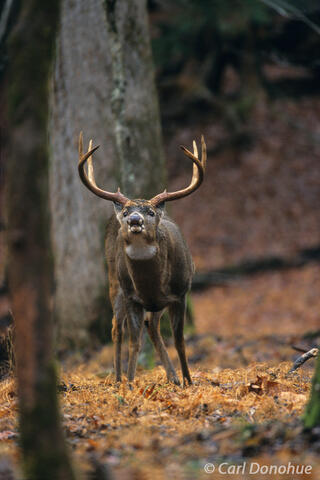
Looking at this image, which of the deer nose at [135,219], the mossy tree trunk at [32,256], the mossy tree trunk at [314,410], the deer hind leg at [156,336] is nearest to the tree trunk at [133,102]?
the deer hind leg at [156,336]

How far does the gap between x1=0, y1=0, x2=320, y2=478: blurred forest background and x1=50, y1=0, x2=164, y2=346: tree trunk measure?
24mm

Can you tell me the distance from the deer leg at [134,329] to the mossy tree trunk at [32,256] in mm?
3703

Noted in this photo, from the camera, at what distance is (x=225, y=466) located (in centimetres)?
435

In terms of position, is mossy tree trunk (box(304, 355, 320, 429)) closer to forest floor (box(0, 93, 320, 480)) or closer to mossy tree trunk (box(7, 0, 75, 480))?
forest floor (box(0, 93, 320, 480))

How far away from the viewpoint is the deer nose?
6.55 meters

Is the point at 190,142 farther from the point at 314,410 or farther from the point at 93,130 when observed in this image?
the point at 314,410

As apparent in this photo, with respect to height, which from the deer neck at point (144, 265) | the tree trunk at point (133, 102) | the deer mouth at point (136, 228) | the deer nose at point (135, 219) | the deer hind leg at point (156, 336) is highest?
the tree trunk at point (133, 102)

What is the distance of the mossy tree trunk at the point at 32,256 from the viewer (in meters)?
3.55

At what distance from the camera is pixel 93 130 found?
37.1ft

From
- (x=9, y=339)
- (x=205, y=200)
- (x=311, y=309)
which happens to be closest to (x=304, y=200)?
(x=205, y=200)

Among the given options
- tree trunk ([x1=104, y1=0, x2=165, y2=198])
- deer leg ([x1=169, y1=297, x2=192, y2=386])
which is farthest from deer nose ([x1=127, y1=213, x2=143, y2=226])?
tree trunk ([x1=104, y1=0, x2=165, y2=198])

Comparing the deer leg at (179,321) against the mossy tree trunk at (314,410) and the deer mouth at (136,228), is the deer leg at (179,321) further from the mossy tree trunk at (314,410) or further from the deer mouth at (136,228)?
the mossy tree trunk at (314,410)

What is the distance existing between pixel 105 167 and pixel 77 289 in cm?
216

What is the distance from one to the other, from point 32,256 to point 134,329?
3.97m
